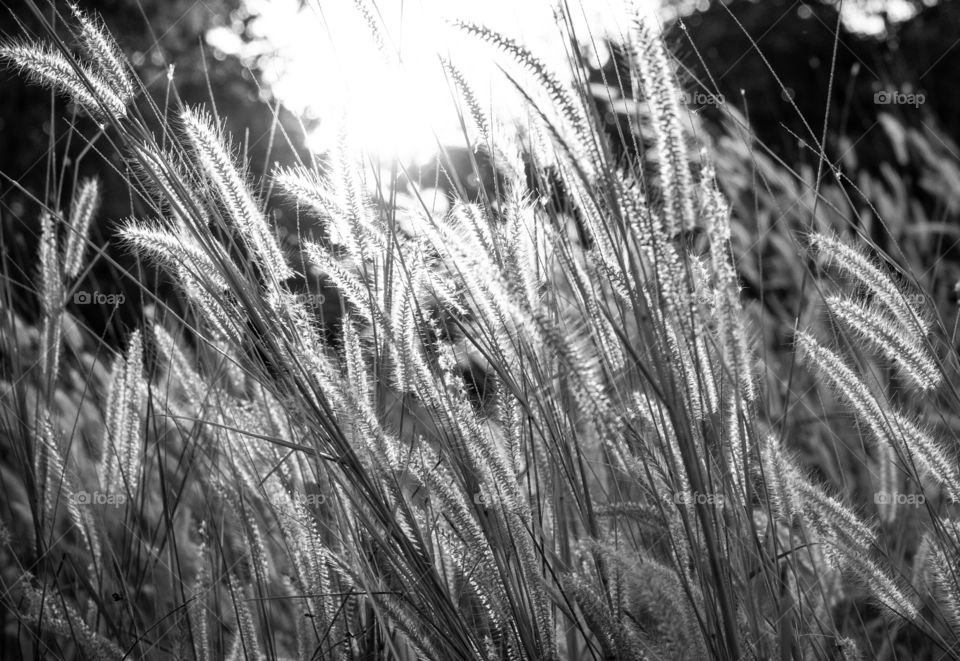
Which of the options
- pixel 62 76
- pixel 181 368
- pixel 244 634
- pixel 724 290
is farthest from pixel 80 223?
pixel 724 290

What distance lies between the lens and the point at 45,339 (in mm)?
1894

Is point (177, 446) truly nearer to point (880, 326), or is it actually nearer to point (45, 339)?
point (45, 339)

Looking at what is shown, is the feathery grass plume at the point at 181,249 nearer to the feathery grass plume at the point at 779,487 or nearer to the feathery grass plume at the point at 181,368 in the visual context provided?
the feathery grass plume at the point at 181,368

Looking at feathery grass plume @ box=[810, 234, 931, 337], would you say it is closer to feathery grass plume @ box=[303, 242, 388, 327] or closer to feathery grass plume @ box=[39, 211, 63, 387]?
feathery grass plume @ box=[303, 242, 388, 327]

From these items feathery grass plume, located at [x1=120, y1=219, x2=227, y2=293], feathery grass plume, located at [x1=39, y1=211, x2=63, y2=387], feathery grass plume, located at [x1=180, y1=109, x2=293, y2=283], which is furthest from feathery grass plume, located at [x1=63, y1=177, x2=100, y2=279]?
feathery grass plume, located at [x1=180, y1=109, x2=293, y2=283]

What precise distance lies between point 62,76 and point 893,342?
1333 millimetres

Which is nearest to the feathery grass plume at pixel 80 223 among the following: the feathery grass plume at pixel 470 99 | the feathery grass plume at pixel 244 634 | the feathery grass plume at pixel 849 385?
the feathery grass plume at pixel 244 634

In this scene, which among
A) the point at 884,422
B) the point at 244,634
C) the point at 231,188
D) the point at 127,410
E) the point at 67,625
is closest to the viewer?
the point at 231,188

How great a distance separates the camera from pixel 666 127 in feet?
3.02

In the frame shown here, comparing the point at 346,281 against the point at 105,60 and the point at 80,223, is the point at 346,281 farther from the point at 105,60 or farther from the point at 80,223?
the point at 80,223

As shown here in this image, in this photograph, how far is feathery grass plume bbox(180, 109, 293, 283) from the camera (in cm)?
121

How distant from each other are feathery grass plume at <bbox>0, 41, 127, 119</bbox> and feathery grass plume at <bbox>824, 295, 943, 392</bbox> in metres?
1.09

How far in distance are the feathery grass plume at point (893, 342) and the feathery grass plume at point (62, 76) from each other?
3.58 ft

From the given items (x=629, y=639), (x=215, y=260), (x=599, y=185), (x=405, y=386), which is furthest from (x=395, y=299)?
(x=629, y=639)
